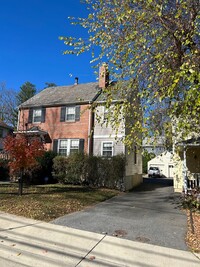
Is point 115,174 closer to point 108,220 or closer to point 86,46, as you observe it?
point 108,220

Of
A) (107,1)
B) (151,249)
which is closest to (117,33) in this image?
(107,1)

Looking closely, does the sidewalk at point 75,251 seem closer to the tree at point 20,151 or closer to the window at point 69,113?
the tree at point 20,151

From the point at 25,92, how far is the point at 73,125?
27625 millimetres

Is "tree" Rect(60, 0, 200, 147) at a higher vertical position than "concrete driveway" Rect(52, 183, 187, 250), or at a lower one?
higher

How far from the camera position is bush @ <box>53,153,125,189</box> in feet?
51.5

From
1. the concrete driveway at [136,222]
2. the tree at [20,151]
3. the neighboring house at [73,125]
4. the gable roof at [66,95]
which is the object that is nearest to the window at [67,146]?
the neighboring house at [73,125]

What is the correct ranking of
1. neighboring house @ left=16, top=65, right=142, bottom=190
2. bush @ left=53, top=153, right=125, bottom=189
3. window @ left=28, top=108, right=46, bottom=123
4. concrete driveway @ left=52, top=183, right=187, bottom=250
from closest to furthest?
concrete driveway @ left=52, top=183, right=187, bottom=250 → bush @ left=53, top=153, right=125, bottom=189 → neighboring house @ left=16, top=65, right=142, bottom=190 → window @ left=28, top=108, right=46, bottom=123

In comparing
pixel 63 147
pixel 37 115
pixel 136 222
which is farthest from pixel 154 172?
pixel 136 222

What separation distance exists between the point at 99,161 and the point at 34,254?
11439mm

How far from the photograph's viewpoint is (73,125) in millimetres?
19297

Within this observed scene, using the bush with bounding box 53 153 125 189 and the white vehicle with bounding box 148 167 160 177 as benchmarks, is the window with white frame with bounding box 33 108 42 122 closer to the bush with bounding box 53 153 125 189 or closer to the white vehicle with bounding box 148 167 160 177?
the bush with bounding box 53 153 125 189

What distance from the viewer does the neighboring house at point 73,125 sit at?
711 inches

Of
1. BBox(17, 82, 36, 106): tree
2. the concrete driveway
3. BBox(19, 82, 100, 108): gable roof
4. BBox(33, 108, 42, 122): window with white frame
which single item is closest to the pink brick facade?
BBox(33, 108, 42, 122): window with white frame

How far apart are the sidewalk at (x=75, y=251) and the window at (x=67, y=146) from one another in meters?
12.3
